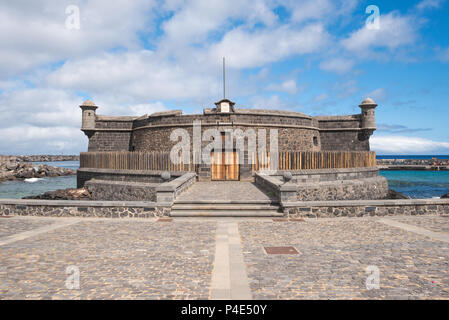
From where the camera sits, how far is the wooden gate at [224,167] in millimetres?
19000

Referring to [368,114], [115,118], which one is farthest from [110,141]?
[368,114]

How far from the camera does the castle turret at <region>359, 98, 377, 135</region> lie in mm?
25656

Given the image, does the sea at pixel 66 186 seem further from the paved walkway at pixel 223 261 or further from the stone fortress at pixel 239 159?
the paved walkway at pixel 223 261

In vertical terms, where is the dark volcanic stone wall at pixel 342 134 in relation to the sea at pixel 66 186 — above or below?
above

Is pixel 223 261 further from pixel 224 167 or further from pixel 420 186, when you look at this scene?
pixel 420 186

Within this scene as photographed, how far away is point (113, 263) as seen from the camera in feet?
17.5

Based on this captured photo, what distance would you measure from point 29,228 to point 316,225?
858cm

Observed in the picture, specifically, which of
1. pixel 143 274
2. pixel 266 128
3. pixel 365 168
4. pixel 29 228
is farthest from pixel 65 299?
pixel 365 168


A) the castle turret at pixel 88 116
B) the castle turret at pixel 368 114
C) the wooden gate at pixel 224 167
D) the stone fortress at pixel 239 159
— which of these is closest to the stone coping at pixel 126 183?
the stone fortress at pixel 239 159

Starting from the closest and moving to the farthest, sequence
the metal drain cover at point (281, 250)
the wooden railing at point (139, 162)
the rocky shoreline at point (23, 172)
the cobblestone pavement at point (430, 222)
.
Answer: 1. the metal drain cover at point (281, 250)
2. the cobblestone pavement at point (430, 222)
3. the wooden railing at point (139, 162)
4. the rocky shoreline at point (23, 172)

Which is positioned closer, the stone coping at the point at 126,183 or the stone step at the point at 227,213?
the stone step at the point at 227,213

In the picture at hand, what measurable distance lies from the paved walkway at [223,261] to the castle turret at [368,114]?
19025 mm
